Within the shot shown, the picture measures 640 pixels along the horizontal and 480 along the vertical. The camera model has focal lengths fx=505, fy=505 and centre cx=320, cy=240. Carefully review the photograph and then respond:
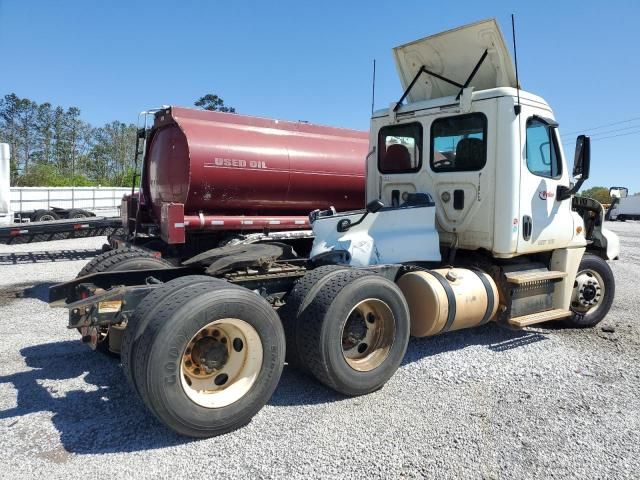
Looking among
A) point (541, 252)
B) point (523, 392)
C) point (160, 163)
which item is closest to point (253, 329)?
point (523, 392)

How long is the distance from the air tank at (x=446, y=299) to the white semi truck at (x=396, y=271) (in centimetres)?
2

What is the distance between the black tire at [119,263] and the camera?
501 cm

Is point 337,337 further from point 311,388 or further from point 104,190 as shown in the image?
point 104,190

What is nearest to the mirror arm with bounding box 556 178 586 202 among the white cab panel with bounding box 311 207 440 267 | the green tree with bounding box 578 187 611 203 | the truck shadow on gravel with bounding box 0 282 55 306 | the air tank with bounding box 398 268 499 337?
the air tank with bounding box 398 268 499 337

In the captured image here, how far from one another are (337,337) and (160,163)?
5293 millimetres

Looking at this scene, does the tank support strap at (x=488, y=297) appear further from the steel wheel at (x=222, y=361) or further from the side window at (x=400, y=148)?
the steel wheel at (x=222, y=361)

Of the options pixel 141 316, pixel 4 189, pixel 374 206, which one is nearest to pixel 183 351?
pixel 141 316

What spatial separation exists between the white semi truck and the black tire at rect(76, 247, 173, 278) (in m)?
0.02

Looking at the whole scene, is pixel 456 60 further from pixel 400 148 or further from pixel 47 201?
pixel 47 201

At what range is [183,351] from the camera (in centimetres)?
328

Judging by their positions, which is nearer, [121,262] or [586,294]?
[121,262]

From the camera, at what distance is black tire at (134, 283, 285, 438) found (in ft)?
10.4

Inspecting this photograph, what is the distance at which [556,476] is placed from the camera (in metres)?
3.08

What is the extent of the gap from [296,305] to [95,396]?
5.84 ft
